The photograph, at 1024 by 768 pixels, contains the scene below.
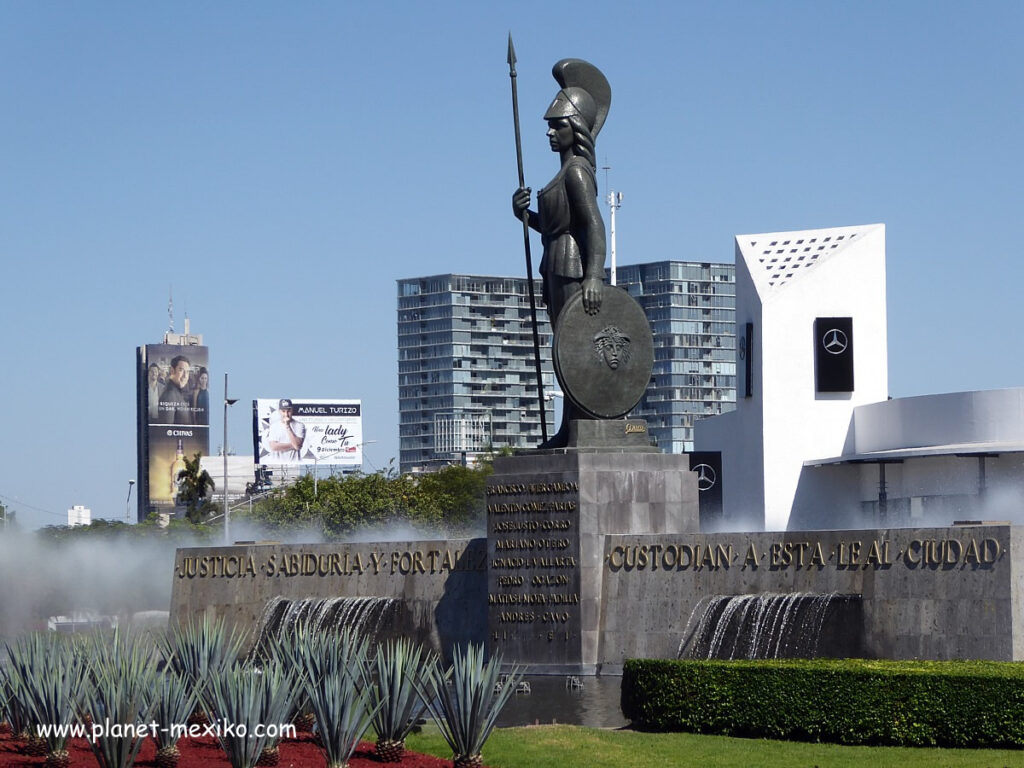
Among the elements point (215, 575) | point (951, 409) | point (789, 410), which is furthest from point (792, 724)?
point (789, 410)

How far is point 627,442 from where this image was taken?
72.4 feet

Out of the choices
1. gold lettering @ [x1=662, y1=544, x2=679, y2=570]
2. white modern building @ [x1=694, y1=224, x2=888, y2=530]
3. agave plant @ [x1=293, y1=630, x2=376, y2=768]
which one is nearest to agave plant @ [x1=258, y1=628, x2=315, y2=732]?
agave plant @ [x1=293, y1=630, x2=376, y2=768]

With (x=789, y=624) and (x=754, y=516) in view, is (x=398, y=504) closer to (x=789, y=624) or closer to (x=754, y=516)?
(x=754, y=516)

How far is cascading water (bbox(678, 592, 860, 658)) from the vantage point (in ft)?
63.8

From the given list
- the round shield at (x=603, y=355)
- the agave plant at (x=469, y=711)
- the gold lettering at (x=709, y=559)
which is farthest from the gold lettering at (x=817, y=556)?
A: the agave plant at (x=469, y=711)

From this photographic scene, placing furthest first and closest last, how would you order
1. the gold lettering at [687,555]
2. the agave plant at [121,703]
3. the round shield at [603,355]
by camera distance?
1. the round shield at [603,355]
2. the gold lettering at [687,555]
3. the agave plant at [121,703]

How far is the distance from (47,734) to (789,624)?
973cm

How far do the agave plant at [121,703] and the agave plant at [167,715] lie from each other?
8 centimetres

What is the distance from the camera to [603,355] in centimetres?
2203

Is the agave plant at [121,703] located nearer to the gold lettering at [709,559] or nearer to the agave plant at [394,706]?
the agave plant at [394,706]

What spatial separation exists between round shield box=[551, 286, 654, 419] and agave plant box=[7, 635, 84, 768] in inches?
352

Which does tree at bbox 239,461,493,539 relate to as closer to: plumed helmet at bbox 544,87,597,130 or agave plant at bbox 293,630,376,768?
plumed helmet at bbox 544,87,597,130

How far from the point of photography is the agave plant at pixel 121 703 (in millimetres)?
11930

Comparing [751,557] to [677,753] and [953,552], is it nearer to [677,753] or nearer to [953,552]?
[953,552]
